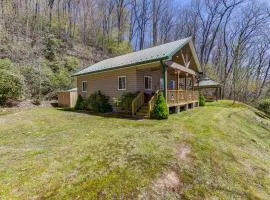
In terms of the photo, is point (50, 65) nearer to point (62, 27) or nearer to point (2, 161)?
point (62, 27)

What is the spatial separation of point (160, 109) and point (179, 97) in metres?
3.31

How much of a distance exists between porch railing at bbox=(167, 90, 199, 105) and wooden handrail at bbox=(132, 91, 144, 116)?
5.38 ft

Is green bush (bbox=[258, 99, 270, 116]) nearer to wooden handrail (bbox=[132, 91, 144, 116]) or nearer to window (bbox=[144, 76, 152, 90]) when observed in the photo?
window (bbox=[144, 76, 152, 90])

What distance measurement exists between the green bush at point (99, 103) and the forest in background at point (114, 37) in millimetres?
6255

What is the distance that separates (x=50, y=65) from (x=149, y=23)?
874 inches

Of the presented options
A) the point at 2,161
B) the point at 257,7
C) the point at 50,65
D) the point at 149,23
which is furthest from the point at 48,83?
the point at 257,7

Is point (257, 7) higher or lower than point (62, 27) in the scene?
higher

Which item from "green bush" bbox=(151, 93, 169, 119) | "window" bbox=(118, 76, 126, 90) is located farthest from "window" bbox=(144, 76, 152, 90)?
"green bush" bbox=(151, 93, 169, 119)

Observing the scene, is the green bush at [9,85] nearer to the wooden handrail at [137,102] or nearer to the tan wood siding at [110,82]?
the tan wood siding at [110,82]

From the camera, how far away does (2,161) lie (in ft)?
17.1

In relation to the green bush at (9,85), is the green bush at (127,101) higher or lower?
lower

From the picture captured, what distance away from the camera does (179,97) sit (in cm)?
1392

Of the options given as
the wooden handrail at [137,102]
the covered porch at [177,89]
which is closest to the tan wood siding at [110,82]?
the wooden handrail at [137,102]

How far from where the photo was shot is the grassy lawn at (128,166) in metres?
4.17
